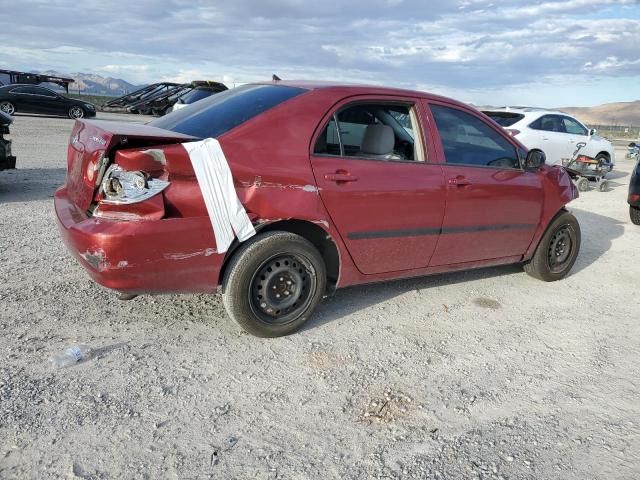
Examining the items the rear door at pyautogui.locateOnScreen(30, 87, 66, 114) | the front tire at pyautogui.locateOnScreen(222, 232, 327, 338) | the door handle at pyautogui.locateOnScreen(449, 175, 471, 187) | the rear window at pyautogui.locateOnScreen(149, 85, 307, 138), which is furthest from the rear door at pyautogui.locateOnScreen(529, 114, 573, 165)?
the rear door at pyautogui.locateOnScreen(30, 87, 66, 114)

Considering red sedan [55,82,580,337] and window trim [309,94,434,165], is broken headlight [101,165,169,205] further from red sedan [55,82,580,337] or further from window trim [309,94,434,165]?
window trim [309,94,434,165]

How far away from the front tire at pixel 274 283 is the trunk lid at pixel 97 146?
0.84m

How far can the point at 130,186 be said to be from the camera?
10.3 feet

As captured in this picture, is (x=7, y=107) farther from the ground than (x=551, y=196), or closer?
farther from the ground

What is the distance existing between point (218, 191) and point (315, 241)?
91cm

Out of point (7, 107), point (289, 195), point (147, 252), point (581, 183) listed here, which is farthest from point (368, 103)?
point (7, 107)

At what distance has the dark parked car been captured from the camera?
20984 millimetres

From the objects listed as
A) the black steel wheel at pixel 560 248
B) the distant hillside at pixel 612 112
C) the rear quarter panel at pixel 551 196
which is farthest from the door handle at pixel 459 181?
the distant hillside at pixel 612 112

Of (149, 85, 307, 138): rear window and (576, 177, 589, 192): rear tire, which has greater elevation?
(149, 85, 307, 138): rear window

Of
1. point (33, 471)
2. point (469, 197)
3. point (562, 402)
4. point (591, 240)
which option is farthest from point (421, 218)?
point (591, 240)

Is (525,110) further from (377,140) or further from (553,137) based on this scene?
(377,140)

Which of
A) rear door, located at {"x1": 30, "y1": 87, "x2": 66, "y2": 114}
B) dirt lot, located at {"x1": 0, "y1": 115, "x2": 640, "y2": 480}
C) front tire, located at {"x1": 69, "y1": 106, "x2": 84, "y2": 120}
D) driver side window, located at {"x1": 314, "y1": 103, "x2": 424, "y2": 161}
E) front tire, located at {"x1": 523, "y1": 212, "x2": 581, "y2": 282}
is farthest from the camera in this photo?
front tire, located at {"x1": 69, "y1": 106, "x2": 84, "y2": 120}

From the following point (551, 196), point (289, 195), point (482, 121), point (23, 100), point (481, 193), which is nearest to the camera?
point (289, 195)

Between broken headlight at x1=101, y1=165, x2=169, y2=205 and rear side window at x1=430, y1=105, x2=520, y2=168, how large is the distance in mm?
2334
